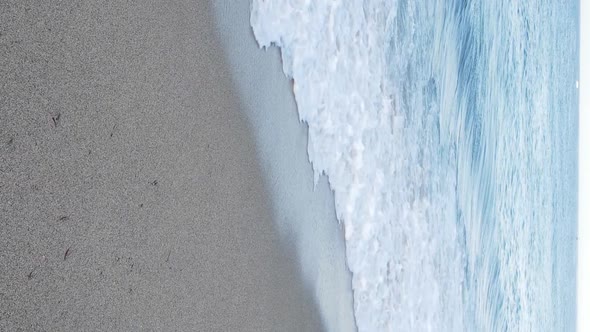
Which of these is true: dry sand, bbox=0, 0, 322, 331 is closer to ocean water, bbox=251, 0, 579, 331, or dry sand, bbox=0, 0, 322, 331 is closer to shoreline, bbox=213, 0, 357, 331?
shoreline, bbox=213, 0, 357, 331

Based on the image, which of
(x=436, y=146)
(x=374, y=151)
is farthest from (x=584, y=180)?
(x=374, y=151)

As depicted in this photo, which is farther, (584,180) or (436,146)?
(584,180)

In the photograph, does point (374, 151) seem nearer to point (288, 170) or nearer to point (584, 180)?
point (288, 170)

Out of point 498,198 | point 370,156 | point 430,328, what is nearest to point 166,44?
point 370,156

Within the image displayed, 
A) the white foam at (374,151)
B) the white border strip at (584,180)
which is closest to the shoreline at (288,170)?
the white foam at (374,151)

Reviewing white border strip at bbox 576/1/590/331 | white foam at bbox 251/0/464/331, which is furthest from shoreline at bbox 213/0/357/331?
white border strip at bbox 576/1/590/331

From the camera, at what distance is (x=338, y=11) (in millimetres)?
1347

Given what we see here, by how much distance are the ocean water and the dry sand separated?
0.24 m

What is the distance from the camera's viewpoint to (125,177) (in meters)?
0.79

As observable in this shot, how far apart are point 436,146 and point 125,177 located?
1.23 m

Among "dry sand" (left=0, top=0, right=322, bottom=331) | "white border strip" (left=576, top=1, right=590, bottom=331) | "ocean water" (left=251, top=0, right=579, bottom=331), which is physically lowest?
"white border strip" (left=576, top=1, right=590, bottom=331)

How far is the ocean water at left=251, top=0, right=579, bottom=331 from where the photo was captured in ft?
4.42

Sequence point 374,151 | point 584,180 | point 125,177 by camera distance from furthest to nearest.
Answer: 1. point 584,180
2. point 374,151
3. point 125,177

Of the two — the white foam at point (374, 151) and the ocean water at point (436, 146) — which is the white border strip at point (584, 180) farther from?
the white foam at point (374, 151)
